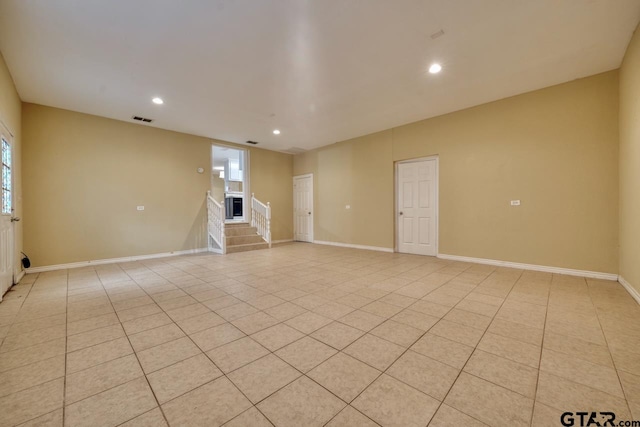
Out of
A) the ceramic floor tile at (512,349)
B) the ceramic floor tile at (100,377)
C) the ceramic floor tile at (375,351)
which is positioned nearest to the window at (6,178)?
the ceramic floor tile at (100,377)

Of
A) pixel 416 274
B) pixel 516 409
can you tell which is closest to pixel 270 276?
pixel 416 274

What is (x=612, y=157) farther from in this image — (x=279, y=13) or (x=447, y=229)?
(x=279, y=13)

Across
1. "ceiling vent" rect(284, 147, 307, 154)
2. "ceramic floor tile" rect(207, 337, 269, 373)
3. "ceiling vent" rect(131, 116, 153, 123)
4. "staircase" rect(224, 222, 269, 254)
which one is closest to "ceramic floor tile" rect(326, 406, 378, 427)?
"ceramic floor tile" rect(207, 337, 269, 373)

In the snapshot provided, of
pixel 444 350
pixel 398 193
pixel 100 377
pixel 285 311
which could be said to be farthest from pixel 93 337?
pixel 398 193

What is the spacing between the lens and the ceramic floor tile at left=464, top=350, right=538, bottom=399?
1.59m

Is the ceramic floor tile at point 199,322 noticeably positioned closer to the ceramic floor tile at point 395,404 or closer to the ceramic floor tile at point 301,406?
the ceramic floor tile at point 301,406

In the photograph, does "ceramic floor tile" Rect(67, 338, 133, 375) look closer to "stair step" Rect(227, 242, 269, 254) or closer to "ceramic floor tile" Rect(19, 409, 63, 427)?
"ceramic floor tile" Rect(19, 409, 63, 427)

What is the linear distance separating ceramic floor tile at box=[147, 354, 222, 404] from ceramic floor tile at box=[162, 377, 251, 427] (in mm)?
63

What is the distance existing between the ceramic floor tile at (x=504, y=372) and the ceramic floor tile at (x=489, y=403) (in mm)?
67

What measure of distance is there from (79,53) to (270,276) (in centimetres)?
391

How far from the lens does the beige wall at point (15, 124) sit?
11.4 ft

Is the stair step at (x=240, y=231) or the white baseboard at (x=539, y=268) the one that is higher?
the stair step at (x=240, y=231)

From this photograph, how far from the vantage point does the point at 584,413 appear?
4.53ft

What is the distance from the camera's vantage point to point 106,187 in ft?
17.7
